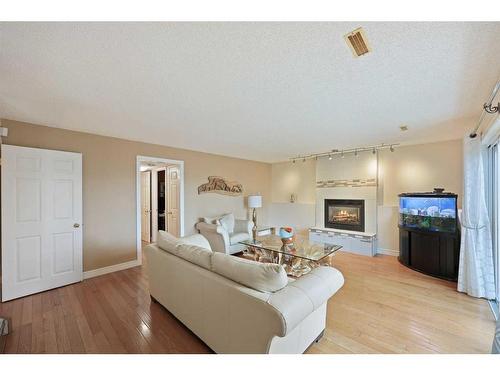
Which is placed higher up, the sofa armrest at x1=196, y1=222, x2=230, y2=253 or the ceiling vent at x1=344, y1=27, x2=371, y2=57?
the ceiling vent at x1=344, y1=27, x2=371, y2=57

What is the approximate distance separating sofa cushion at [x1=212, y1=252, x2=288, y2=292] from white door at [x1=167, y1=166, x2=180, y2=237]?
3.35 m

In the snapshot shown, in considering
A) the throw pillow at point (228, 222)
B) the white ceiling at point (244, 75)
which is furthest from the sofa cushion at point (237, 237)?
the white ceiling at point (244, 75)

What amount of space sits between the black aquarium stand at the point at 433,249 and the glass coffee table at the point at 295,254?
4.55ft

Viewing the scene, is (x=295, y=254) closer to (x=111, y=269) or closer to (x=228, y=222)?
(x=228, y=222)

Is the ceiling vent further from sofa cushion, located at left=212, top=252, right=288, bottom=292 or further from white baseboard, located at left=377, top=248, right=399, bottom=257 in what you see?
white baseboard, located at left=377, top=248, right=399, bottom=257

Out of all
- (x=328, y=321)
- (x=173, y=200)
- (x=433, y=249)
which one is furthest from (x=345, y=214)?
(x=173, y=200)

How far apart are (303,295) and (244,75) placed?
5.63 feet

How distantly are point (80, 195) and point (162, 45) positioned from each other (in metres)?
2.88

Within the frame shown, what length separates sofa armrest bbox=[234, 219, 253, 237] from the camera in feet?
15.6

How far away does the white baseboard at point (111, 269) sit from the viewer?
3.29m

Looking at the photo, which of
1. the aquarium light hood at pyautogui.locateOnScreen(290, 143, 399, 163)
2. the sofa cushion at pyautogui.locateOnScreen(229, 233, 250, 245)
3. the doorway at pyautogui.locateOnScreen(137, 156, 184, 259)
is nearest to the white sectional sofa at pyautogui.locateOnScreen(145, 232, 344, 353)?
the sofa cushion at pyautogui.locateOnScreen(229, 233, 250, 245)

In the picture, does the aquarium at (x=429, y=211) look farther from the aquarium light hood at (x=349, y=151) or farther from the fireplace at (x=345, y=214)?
the aquarium light hood at (x=349, y=151)
